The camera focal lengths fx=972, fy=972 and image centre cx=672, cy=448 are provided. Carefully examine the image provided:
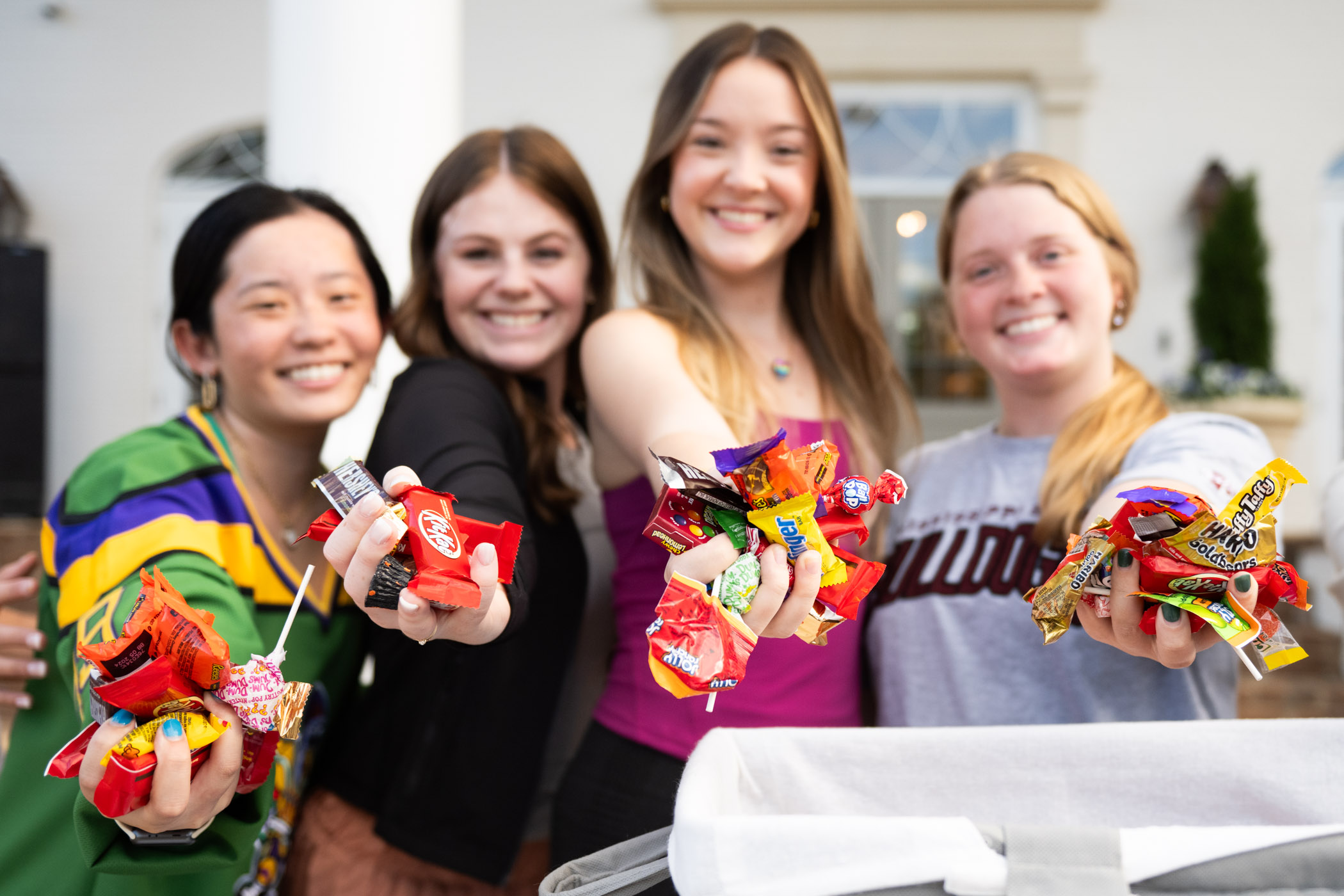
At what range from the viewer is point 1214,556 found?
3.09 ft

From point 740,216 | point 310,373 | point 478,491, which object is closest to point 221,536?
point 310,373

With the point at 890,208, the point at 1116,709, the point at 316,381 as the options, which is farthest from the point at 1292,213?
the point at 316,381

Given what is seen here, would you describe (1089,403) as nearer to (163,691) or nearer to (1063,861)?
(1063,861)

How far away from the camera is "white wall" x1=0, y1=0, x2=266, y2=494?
275 inches

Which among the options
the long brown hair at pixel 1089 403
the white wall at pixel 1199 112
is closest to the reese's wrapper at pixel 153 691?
the long brown hair at pixel 1089 403

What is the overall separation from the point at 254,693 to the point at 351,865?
72 centimetres

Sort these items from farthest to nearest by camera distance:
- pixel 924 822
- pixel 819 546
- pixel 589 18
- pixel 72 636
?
1. pixel 589 18
2. pixel 72 636
3. pixel 819 546
4. pixel 924 822

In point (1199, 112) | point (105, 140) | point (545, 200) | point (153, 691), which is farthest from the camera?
point (105, 140)

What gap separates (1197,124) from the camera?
6820mm

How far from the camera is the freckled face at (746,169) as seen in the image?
1.65m

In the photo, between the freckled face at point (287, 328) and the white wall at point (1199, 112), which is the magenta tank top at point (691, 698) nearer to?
the freckled face at point (287, 328)

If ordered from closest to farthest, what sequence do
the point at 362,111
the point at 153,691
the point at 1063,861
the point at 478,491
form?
the point at 1063,861
the point at 153,691
the point at 478,491
the point at 362,111

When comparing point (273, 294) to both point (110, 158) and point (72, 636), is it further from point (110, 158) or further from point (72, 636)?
point (110, 158)

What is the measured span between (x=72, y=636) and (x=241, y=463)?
16.1 inches
